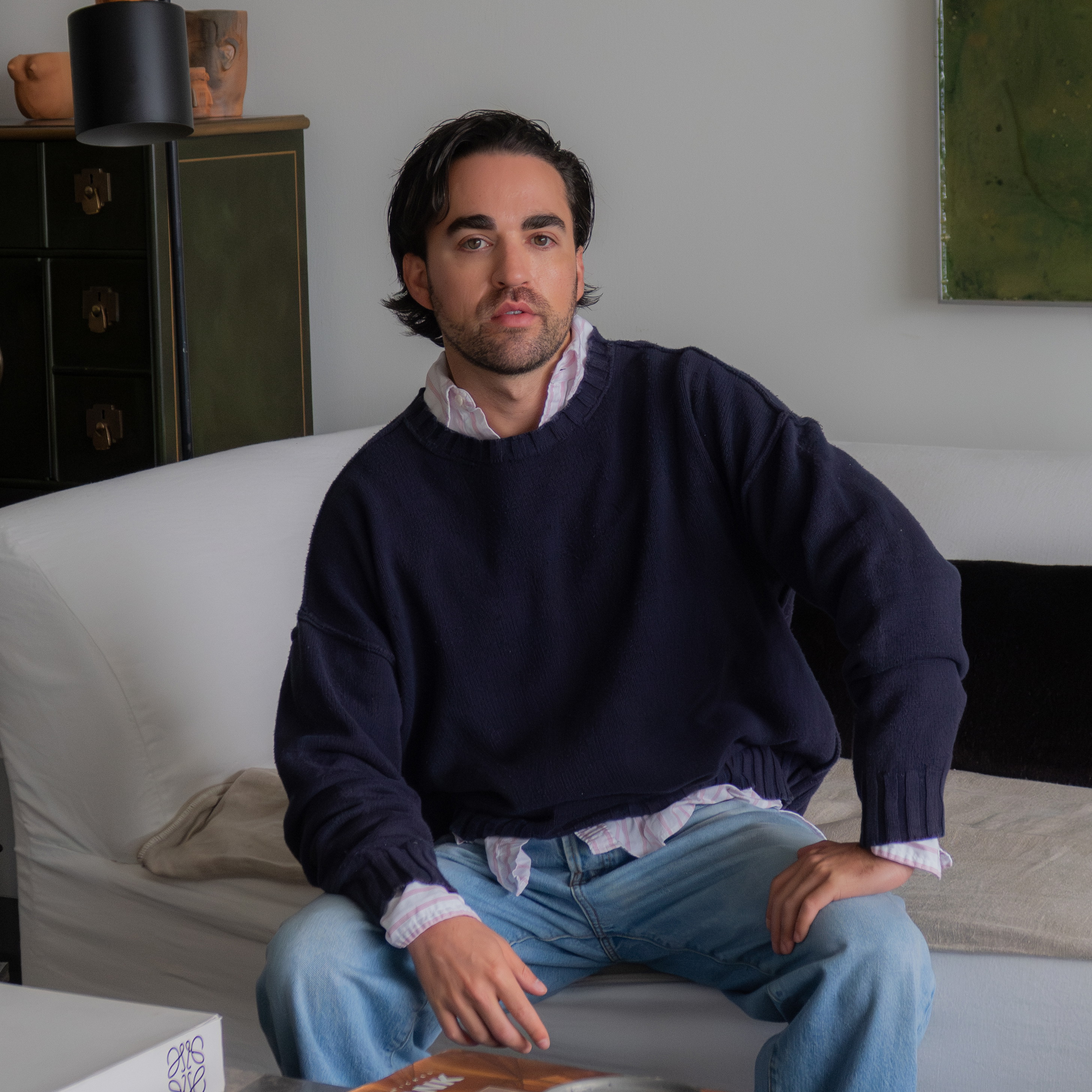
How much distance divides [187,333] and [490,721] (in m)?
1.65

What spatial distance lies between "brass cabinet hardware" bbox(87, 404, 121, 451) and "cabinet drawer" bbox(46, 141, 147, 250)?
317 mm

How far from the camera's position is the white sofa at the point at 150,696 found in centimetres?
175

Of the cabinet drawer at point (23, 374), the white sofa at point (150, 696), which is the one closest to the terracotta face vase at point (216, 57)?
the cabinet drawer at point (23, 374)

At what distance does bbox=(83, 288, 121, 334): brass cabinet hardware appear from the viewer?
9.23 ft

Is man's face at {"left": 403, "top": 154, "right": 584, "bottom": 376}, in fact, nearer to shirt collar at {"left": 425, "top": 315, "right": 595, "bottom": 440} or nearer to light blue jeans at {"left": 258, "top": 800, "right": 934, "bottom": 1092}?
shirt collar at {"left": 425, "top": 315, "right": 595, "bottom": 440}

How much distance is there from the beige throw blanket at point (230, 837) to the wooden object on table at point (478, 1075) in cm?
Answer: 61

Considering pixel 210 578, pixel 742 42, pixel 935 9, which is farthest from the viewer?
pixel 742 42

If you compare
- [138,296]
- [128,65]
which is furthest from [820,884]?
[138,296]

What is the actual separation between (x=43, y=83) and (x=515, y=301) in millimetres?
1897

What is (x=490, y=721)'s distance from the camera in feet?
4.66

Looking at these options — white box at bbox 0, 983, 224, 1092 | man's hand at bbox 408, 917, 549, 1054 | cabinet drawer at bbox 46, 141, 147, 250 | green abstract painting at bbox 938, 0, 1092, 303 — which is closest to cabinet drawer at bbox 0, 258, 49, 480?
cabinet drawer at bbox 46, 141, 147, 250

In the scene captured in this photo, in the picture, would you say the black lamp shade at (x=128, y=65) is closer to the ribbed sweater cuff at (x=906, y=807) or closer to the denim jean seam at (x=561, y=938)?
the denim jean seam at (x=561, y=938)

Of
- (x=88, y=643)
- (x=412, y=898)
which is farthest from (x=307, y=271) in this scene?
(x=412, y=898)

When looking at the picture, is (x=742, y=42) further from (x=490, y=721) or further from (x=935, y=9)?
(x=490, y=721)
